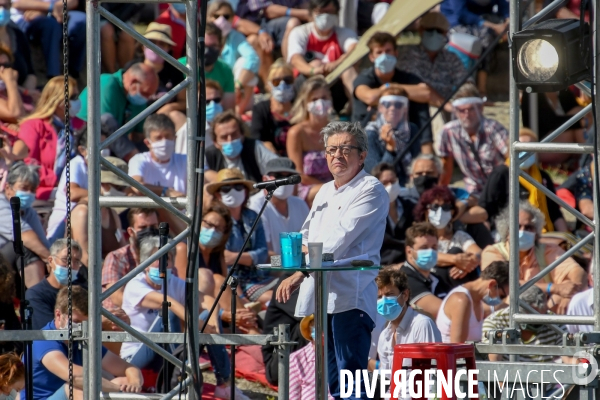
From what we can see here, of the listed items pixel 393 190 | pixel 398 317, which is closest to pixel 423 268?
pixel 393 190

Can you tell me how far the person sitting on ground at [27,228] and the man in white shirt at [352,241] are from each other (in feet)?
9.68

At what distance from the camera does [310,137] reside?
9.88 metres

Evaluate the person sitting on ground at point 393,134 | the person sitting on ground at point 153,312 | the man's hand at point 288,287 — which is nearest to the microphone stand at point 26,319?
the man's hand at point 288,287

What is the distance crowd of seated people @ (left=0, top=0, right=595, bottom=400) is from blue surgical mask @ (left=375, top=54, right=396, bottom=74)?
0.05 feet

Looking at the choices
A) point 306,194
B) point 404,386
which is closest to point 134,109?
point 306,194

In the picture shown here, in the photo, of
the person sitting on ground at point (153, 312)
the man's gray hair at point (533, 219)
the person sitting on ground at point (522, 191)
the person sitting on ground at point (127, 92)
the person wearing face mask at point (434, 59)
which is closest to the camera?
the person sitting on ground at point (153, 312)

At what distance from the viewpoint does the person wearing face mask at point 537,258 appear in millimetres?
8617

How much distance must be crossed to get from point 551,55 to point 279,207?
3.58 metres

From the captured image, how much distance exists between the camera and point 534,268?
8.70m

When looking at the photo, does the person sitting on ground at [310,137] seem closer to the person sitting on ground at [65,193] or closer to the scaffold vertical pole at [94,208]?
the person sitting on ground at [65,193]

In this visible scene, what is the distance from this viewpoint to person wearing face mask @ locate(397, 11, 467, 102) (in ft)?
36.6

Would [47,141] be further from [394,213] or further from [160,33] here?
[394,213]

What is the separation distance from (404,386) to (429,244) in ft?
9.83

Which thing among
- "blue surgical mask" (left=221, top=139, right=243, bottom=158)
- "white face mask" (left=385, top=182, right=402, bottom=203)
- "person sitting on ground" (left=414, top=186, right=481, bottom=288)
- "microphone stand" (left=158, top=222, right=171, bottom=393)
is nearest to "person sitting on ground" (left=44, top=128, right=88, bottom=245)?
"blue surgical mask" (left=221, top=139, right=243, bottom=158)
